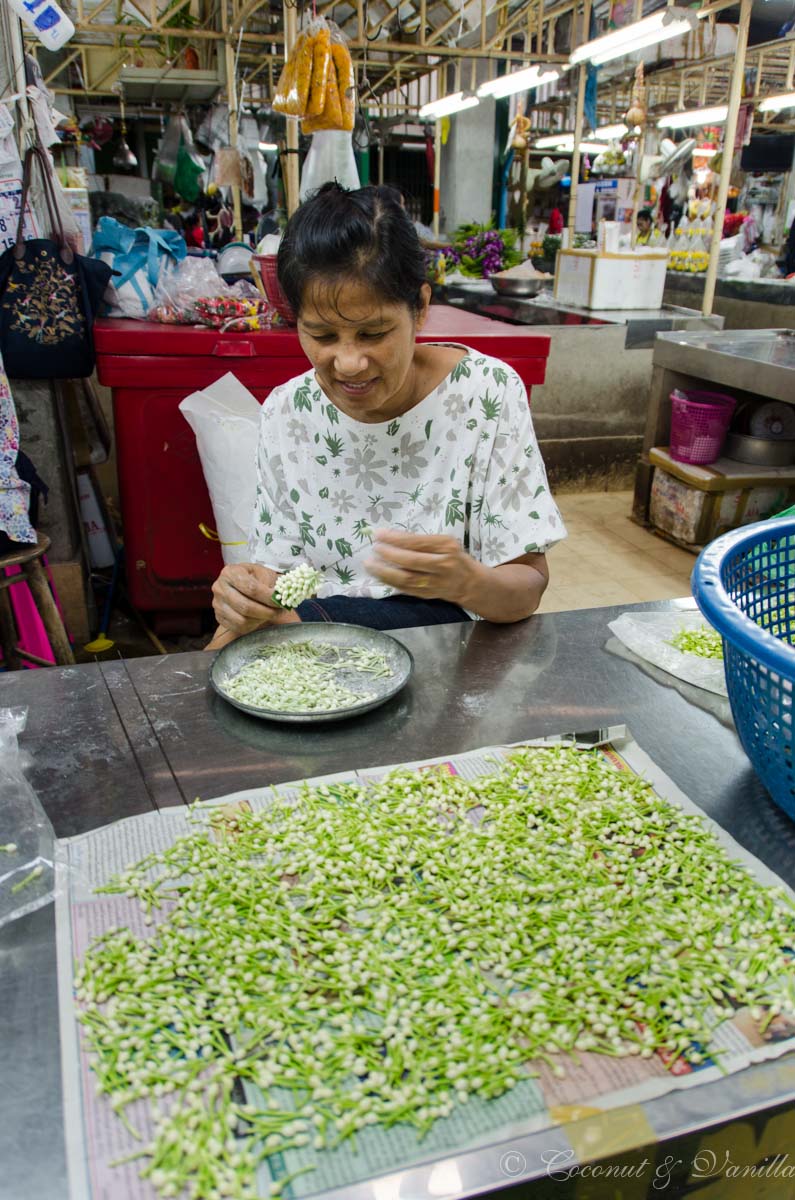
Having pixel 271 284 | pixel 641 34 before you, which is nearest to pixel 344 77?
pixel 271 284

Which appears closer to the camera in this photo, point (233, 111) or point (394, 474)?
point (394, 474)

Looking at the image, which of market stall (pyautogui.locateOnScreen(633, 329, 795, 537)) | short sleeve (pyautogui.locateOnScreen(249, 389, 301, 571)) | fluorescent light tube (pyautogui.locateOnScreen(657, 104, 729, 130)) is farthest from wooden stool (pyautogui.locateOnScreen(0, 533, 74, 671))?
fluorescent light tube (pyautogui.locateOnScreen(657, 104, 729, 130))

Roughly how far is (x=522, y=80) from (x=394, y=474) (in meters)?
6.81

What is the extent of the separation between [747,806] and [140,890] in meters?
0.80

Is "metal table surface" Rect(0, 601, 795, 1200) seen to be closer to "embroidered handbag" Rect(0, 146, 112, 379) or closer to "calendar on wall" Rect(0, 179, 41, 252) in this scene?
"embroidered handbag" Rect(0, 146, 112, 379)

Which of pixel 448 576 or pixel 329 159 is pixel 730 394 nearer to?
Answer: pixel 329 159

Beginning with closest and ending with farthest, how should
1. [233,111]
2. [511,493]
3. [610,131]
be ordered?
[511,493] < [233,111] < [610,131]

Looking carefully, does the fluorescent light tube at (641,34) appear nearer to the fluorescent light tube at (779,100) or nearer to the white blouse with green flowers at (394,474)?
the fluorescent light tube at (779,100)

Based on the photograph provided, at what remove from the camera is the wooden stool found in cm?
267

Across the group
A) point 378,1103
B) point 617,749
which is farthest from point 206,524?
point 378,1103

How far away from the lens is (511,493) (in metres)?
1.86

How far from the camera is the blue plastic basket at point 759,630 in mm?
975

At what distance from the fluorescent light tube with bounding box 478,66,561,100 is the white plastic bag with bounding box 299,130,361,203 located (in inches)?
168

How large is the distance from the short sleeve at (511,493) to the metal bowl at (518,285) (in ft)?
16.2
